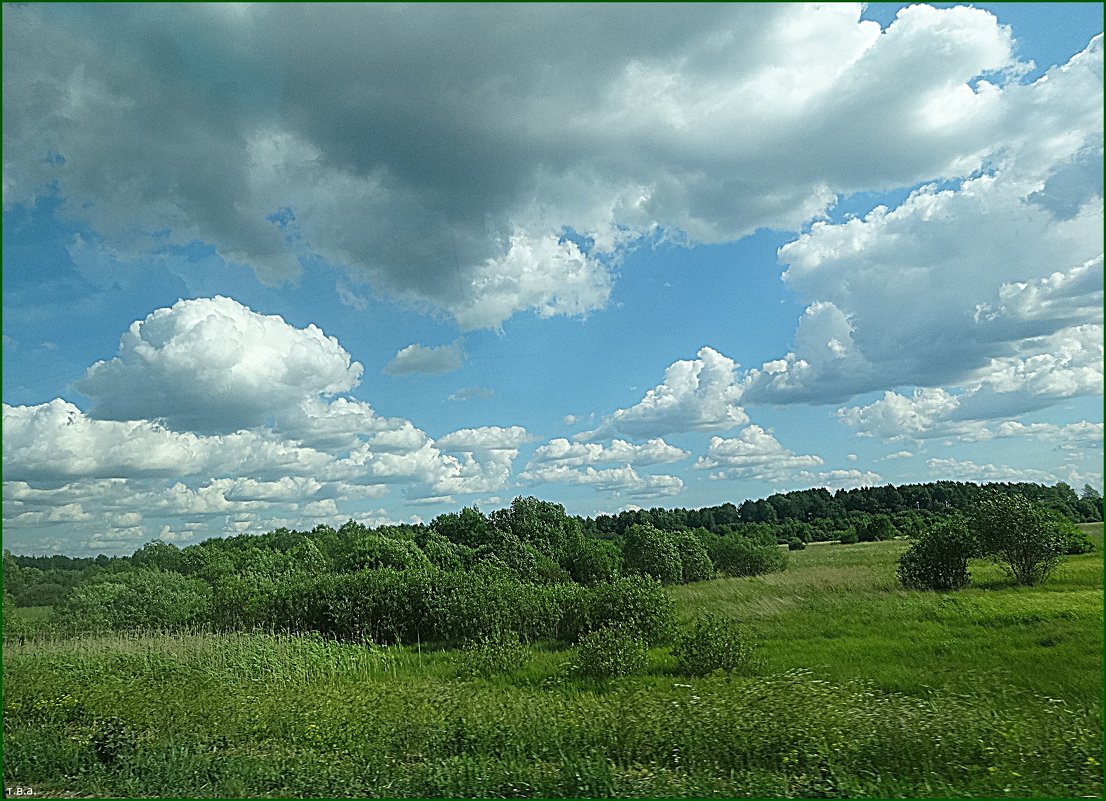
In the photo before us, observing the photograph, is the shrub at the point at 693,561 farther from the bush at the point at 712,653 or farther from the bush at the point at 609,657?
the bush at the point at 712,653

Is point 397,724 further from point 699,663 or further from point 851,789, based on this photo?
point 699,663

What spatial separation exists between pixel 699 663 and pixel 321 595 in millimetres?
16474

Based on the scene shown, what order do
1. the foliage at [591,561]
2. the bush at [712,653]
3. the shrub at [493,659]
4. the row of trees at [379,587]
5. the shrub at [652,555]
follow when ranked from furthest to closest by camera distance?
the shrub at [652,555]
the foliage at [591,561]
the row of trees at [379,587]
the shrub at [493,659]
the bush at [712,653]

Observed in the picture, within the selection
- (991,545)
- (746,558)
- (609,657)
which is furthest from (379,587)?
(746,558)

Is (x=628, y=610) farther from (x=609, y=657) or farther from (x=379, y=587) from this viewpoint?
Answer: (x=379, y=587)

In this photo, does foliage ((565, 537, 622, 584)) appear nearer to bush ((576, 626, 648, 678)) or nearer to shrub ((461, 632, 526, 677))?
shrub ((461, 632, 526, 677))

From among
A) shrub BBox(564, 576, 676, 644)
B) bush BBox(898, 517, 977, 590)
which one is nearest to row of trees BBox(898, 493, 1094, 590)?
bush BBox(898, 517, 977, 590)

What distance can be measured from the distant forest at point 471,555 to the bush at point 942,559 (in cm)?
480

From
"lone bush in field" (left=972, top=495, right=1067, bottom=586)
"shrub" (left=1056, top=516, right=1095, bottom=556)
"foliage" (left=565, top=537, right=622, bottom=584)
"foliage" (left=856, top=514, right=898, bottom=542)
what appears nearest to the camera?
"lone bush in field" (left=972, top=495, right=1067, bottom=586)

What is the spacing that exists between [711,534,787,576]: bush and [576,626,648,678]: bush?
3361cm

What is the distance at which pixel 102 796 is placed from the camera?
27.8 feet

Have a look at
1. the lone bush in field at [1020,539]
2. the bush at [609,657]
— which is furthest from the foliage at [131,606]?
the lone bush in field at [1020,539]

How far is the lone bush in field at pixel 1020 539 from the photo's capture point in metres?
26.5

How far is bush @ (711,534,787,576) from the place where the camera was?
48.8 m
